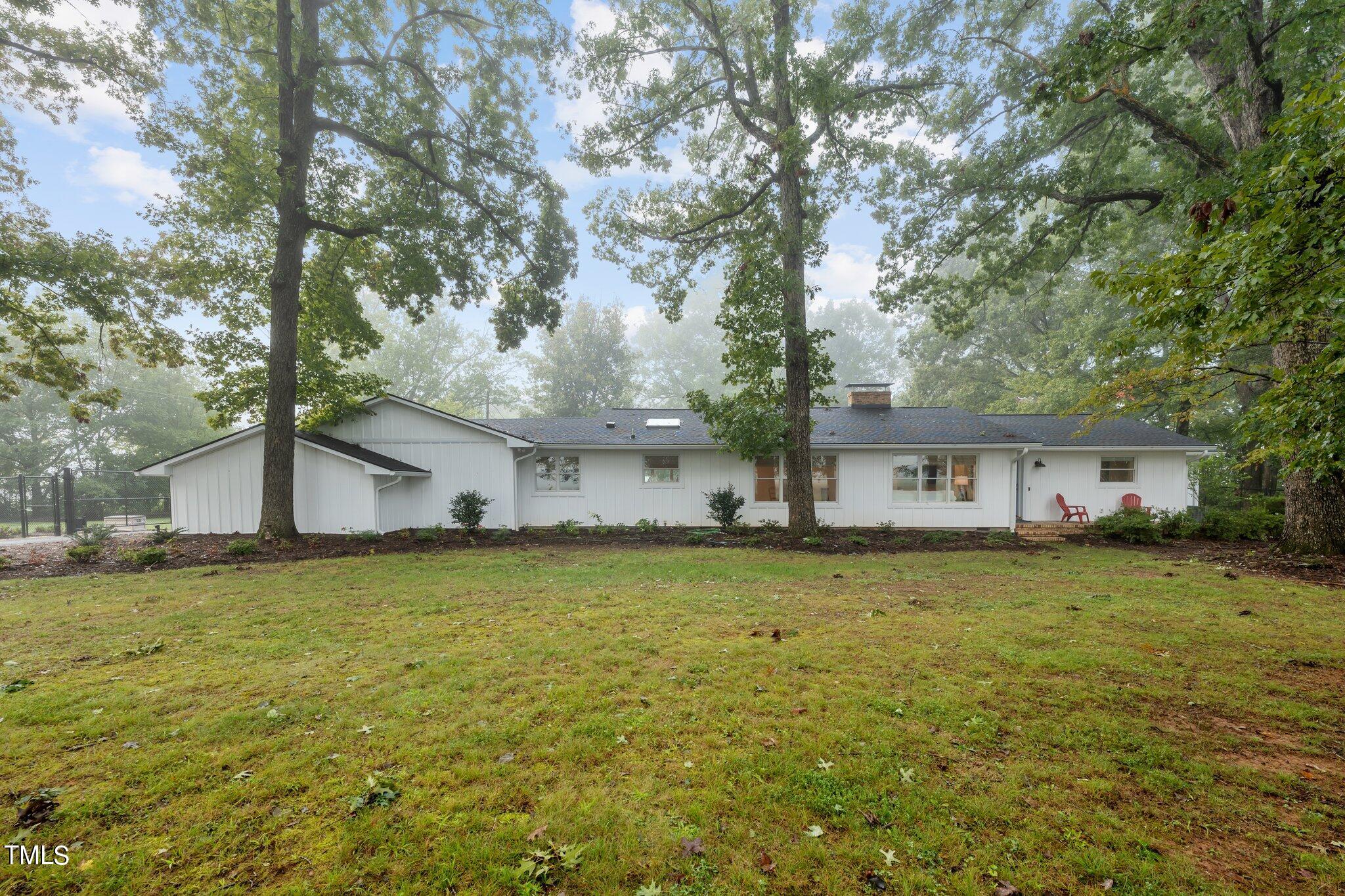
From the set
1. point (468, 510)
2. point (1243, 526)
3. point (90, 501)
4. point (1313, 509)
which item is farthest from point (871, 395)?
point (90, 501)

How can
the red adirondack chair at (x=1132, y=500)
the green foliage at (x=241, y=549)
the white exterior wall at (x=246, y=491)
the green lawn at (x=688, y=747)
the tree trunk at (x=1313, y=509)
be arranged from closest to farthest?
the green lawn at (x=688, y=747) → the tree trunk at (x=1313, y=509) → the green foliage at (x=241, y=549) → the white exterior wall at (x=246, y=491) → the red adirondack chair at (x=1132, y=500)

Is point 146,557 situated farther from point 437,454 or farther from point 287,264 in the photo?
point 287,264

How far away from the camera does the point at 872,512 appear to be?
1442 cm

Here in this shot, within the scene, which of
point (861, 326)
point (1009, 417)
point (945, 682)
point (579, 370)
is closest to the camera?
point (945, 682)

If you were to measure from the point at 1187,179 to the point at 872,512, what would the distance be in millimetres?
9584

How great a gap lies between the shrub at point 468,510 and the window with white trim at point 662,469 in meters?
4.67

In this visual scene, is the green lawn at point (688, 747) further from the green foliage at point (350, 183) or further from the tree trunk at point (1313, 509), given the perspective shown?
the green foliage at point (350, 183)

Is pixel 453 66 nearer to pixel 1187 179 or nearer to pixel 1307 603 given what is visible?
pixel 1187 179

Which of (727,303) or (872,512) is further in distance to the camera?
(872,512)

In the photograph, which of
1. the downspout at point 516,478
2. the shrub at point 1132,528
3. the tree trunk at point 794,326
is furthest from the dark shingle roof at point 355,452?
the shrub at point 1132,528

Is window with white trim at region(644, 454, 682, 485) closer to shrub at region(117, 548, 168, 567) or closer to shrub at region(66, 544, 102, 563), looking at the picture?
shrub at region(117, 548, 168, 567)

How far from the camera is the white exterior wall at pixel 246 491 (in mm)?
12578

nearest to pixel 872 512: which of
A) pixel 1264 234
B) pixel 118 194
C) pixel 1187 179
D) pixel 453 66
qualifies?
pixel 1187 179

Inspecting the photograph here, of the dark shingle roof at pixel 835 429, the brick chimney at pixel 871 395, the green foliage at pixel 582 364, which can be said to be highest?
the green foliage at pixel 582 364
